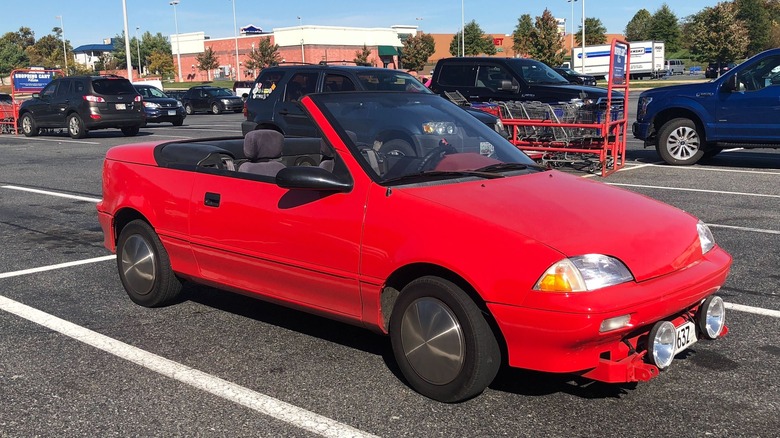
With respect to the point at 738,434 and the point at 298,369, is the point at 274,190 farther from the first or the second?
the point at 738,434

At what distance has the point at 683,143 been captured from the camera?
13.1m

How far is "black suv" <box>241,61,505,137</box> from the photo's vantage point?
12.2 m

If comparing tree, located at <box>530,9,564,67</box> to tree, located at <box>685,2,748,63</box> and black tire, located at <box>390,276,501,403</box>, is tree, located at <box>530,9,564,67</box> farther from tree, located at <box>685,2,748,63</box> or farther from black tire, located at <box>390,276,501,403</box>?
black tire, located at <box>390,276,501,403</box>

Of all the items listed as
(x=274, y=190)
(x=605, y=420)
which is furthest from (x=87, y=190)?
(x=605, y=420)

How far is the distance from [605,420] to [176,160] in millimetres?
3178

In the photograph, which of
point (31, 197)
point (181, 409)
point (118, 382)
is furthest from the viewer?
point (31, 197)

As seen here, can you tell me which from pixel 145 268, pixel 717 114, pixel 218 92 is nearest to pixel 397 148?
pixel 145 268

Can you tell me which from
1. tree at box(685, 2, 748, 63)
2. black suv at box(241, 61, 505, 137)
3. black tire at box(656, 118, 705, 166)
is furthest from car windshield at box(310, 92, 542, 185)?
tree at box(685, 2, 748, 63)

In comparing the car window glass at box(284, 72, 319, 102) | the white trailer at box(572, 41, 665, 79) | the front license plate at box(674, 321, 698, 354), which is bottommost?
the front license plate at box(674, 321, 698, 354)

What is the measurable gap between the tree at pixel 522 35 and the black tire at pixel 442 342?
6610cm

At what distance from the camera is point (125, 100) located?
2203 centimetres

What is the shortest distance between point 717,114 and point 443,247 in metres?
10.3

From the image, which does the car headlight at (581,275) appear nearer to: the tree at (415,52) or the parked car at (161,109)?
the parked car at (161,109)

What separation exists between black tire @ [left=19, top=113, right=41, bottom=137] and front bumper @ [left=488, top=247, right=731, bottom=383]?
22975 mm
